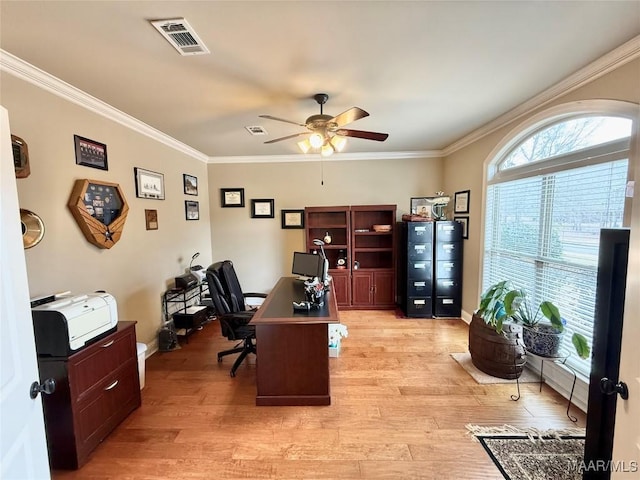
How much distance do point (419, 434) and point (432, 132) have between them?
3257 millimetres

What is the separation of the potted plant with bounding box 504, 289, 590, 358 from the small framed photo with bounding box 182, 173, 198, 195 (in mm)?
4121

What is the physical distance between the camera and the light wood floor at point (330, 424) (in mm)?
1695

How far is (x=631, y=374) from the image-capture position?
36.8 inches

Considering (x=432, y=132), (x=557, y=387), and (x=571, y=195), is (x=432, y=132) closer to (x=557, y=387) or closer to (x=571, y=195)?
(x=571, y=195)

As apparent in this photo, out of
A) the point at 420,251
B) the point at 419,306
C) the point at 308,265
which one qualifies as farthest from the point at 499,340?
the point at 308,265

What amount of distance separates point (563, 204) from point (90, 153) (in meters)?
4.15

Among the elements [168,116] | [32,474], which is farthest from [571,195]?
[168,116]

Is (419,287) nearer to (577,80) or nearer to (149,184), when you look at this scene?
(577,80)

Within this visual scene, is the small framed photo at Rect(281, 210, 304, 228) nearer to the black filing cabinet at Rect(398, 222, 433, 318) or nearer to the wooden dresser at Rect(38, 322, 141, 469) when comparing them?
the black filing cabinet at Rect(398, 222, 433, 318)

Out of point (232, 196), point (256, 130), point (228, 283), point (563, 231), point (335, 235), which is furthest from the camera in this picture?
point (335, 235)

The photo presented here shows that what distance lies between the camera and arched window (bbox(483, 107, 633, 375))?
200cm

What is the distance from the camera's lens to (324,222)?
479cm

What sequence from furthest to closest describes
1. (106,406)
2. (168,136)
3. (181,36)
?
1. (168,136)
2. (106,406)
3. (181,36)

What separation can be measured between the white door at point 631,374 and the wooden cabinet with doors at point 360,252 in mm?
3545
